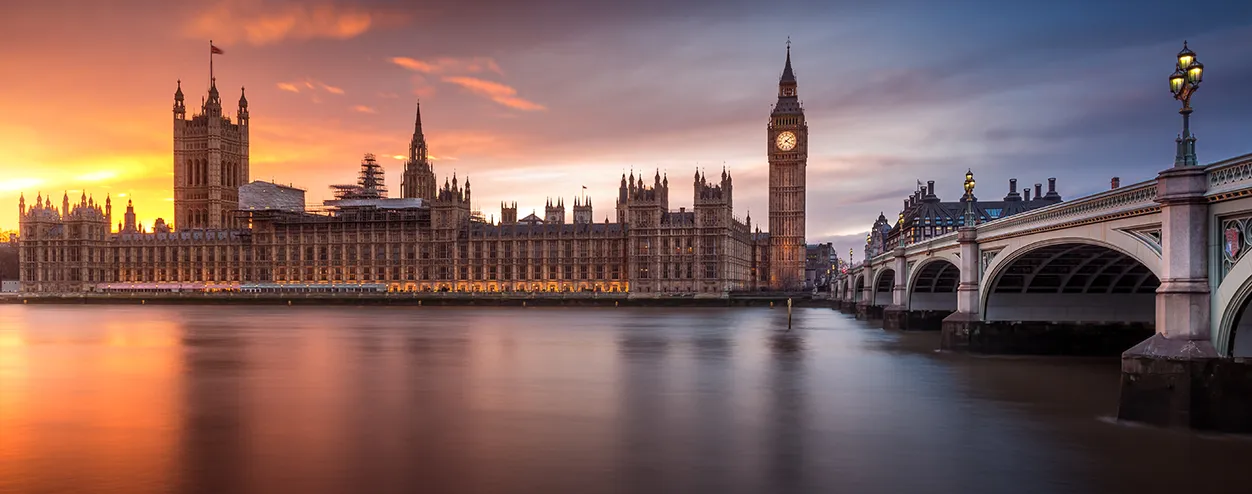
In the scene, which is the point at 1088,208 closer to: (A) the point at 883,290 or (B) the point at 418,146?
(A) the point at 883,290

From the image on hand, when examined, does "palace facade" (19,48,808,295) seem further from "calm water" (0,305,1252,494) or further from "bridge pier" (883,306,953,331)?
"calm water" (0,305,1252,494)

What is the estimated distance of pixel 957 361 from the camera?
35406mm

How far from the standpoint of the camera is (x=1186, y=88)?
1900cm

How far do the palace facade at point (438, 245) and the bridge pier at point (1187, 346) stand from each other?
104349mm

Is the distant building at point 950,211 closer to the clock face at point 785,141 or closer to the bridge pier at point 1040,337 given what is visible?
the clock face at point 785,141

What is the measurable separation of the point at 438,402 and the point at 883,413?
39.9ft

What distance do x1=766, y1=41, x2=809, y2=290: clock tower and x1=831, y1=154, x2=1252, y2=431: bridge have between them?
3833 inches

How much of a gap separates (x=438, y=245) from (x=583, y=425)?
117m

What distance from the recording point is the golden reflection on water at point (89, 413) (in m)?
17.1

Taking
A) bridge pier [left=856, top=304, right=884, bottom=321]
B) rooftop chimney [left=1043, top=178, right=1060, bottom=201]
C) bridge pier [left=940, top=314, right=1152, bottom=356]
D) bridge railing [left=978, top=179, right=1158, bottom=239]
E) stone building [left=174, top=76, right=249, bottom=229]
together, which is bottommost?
bridge pier [left=856, top=304, right=884, bottom=321]

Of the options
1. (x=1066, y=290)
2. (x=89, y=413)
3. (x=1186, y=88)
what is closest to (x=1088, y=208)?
(x=1186, y=88)

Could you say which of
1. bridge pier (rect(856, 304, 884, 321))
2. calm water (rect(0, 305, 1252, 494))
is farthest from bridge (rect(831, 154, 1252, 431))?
bridge pier (rect(856, 304, 884, 321))

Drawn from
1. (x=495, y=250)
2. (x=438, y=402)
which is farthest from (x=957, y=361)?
(x=495, y=250)

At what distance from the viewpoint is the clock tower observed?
141 meters
